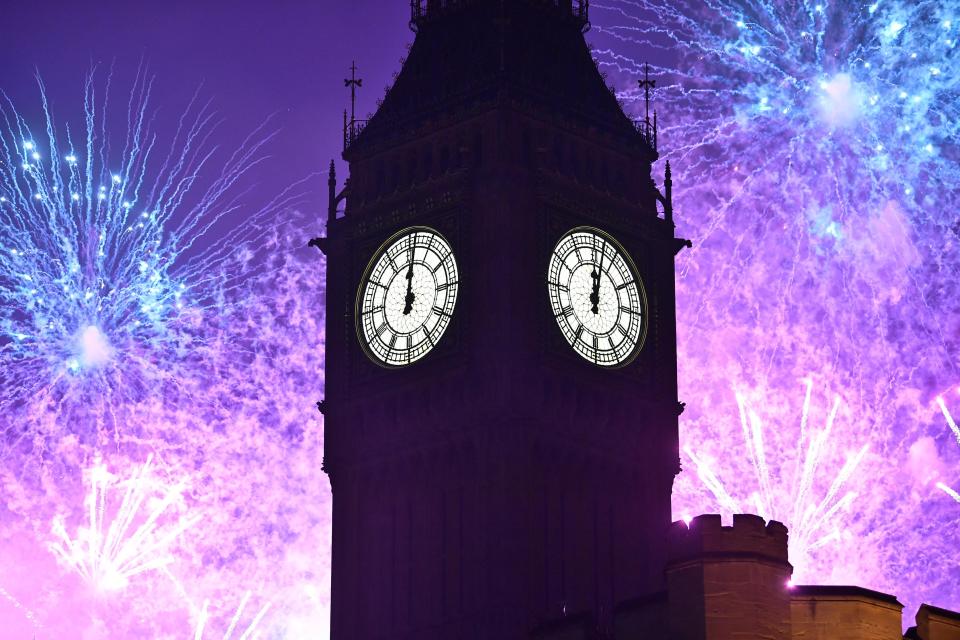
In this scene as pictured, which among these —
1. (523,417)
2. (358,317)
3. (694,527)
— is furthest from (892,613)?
(358,317)

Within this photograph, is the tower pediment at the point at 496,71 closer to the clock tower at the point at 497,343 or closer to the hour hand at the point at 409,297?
the clock tower at the point at 497,343

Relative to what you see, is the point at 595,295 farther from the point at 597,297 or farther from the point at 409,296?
the point at 409,296

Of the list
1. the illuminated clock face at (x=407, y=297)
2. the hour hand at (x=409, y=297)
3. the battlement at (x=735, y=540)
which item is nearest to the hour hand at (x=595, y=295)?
the illuminated clock face at (x=407, y=297)

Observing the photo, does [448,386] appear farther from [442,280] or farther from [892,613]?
[892,613]

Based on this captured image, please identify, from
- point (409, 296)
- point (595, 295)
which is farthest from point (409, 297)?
point (595, 295)

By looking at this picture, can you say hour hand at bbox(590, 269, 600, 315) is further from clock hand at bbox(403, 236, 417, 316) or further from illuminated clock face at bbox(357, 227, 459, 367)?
clock hand at bbox(403, 236, 417, 316)
